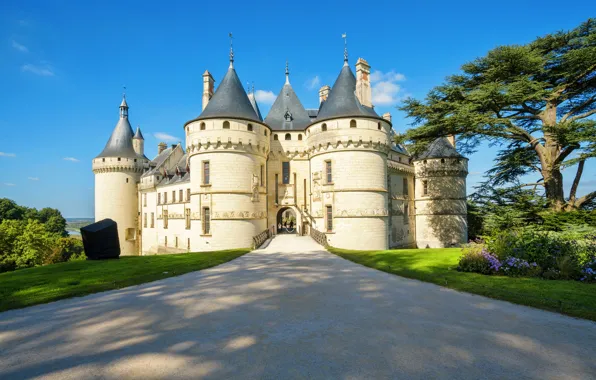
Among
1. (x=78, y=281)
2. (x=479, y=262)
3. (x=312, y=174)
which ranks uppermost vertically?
(x=312, y=174)

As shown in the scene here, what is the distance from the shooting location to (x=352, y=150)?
76.8 ft

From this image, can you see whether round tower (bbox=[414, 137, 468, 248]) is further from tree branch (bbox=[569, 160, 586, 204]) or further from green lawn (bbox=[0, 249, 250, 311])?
green lawn (bbox=[0, 249, 250, 311])

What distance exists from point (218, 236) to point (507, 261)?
703 inches

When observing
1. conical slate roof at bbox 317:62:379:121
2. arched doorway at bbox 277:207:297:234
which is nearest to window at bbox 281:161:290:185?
arched doorway at bbox 277:207:297:234

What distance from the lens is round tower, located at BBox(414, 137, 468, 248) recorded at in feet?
106

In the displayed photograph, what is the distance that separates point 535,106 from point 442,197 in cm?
1431

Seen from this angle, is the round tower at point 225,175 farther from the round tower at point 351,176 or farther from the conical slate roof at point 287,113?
the round tower at point 351,176

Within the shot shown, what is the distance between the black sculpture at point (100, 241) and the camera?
15.7m

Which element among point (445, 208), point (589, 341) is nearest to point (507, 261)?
point (589, 341)

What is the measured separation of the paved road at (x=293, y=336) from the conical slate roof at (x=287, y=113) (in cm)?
2116

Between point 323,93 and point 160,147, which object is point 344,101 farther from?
point 160,147

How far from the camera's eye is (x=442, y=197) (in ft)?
107

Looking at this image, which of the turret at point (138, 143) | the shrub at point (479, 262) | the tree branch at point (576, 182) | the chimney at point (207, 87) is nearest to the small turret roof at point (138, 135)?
the turret at point (138, 143)

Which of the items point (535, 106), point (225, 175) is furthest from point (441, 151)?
point (225, 175)
